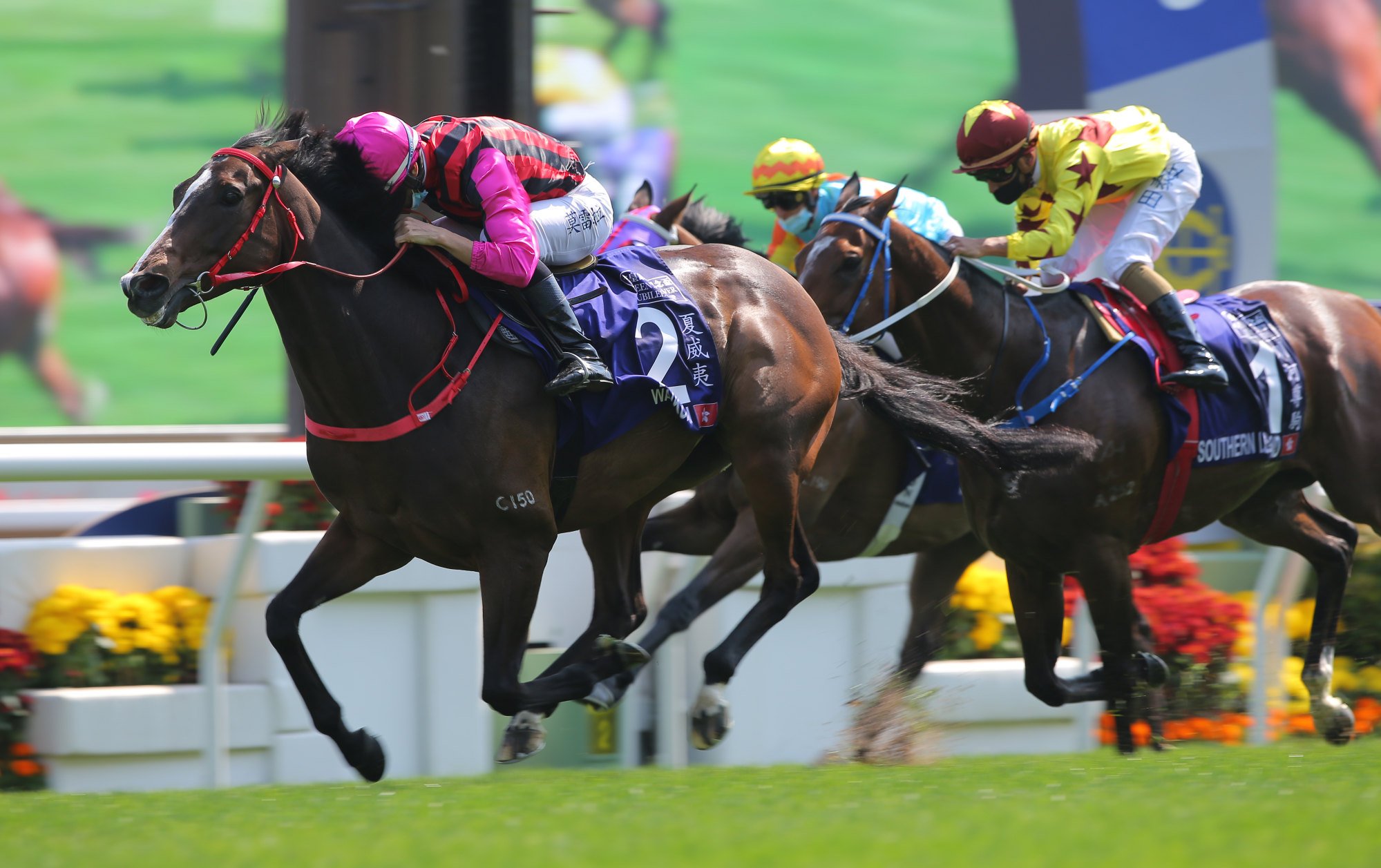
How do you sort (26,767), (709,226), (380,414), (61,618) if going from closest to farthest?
1. (380,414)
2. (26,767)
3. (61,618)
4. (709,226)

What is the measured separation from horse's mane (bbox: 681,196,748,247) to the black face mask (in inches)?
56.3

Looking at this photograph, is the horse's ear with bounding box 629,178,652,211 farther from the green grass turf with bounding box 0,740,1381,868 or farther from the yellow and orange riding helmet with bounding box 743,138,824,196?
the green grass turf with bounding box 0,740,1381,868

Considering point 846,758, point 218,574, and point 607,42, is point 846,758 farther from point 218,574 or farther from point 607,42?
point 607,42

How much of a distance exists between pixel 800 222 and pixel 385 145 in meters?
2.51

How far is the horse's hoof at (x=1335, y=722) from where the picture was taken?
19.2 ft

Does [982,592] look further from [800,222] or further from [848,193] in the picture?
[848,193]

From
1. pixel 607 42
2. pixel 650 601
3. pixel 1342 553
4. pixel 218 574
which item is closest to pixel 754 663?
pixel 650 601

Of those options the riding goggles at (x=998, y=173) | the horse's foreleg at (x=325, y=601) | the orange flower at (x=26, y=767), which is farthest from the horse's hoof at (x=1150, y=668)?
the orange flower at (x=26, y=767)

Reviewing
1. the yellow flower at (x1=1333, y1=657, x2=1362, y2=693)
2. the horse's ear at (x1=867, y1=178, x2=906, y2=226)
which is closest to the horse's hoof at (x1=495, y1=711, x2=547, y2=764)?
the horse's ear at (x1=867, y1=178, x2=906, y2=226)

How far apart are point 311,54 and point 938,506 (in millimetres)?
2750

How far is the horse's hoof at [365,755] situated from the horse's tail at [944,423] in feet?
6.09

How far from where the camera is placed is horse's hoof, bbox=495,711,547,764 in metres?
4.63

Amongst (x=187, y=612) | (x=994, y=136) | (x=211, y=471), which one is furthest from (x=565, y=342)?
(x=994, y=136)

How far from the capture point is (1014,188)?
5645 millimetres
